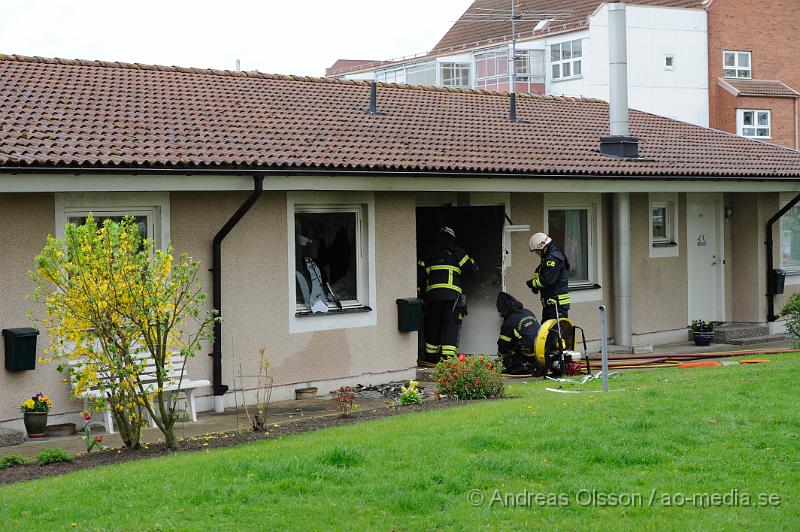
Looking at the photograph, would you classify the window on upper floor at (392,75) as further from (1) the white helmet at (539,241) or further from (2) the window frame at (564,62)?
(1) the white helmet at (539,241)

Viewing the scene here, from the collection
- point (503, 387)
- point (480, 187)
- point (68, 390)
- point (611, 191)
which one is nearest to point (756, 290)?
point (611, 191)

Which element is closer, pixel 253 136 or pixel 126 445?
pixel 126 445

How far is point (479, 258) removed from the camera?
16844mm

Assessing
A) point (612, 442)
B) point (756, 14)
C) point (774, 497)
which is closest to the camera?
point (774, 497)

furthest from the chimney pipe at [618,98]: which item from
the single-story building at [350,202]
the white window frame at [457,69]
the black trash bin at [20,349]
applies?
the white window frame at [457,69]

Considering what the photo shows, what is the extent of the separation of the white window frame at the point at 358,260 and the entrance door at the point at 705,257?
7812mm

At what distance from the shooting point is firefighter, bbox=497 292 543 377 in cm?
1538

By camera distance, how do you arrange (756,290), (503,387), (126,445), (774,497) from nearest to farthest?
(774,497), (126,445), (503,387), (756,290)

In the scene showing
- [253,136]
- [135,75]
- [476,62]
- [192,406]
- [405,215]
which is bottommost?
[192,406]

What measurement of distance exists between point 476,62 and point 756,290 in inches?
1429

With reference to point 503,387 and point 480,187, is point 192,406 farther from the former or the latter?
point 480,187

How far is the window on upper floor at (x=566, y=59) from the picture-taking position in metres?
53.1

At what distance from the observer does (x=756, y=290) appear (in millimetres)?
21250

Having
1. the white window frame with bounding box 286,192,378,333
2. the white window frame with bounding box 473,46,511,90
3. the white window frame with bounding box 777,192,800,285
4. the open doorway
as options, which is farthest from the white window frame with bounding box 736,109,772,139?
the white window frame with bounding box 286,192,378,333
